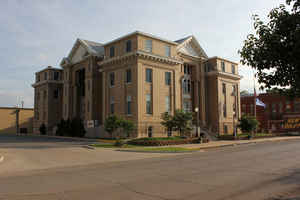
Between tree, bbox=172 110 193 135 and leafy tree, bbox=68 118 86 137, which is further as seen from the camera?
leafy tree, bbox=68 118 86 137

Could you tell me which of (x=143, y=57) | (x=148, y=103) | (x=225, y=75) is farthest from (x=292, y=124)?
(x=143, y=57)

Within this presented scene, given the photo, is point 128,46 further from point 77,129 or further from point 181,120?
point 77,129

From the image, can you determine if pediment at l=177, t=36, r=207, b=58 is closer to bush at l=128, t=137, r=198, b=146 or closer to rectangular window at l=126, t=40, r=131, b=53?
rectangular window at l=126, t=40, r=131, b=53

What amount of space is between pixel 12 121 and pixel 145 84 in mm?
46980

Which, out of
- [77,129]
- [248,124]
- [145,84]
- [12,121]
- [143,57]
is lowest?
[77,129]

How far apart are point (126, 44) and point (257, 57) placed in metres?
29.8

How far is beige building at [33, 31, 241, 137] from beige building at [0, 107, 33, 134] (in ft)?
43.1

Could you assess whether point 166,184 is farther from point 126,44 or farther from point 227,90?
point 227,90

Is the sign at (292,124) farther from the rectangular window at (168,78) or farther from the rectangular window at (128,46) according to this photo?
the rectangular window at (128,46)

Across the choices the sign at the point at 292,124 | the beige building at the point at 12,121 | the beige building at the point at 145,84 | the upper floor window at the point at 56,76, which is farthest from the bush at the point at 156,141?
the beige building at the point at 12,121

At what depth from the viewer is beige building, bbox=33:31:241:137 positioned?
35.2m

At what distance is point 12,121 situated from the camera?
67188 millimetres

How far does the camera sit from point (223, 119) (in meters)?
46.9

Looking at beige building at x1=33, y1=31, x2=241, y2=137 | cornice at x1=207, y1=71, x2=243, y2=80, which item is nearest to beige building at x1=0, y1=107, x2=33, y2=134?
beige building at x1=33, y1=31, x2=241, y2=137
